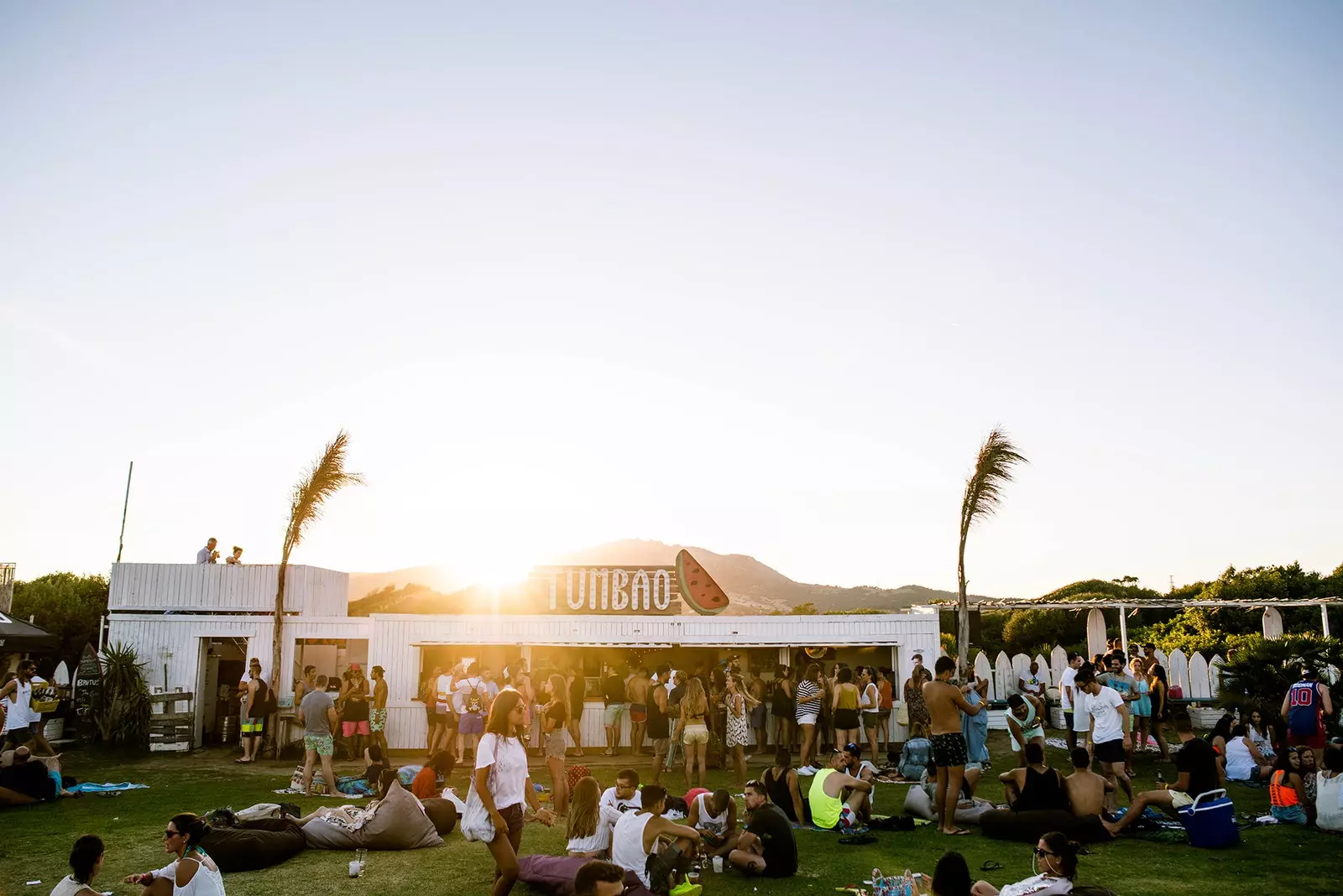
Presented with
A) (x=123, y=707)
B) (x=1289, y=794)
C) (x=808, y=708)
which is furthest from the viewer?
(x=123, y=707)

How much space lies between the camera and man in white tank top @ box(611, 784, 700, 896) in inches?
300

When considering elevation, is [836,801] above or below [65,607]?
below

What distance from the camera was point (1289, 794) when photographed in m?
10.3

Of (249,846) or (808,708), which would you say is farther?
(808,708)

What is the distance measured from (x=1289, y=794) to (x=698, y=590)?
10.3 metres

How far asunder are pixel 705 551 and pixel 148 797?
122443 mm

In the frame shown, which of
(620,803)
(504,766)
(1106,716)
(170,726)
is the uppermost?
(504,766)

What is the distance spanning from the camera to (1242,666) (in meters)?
15.4

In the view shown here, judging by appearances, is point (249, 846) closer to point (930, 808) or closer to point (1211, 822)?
point (930, 808)

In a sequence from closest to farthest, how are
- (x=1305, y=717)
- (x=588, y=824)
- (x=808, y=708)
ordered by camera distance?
(x=588, y=824)
(x=1305, y=717)
(x=808, y=708)

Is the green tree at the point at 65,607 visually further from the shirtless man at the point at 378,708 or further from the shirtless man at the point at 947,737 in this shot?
the shirtless man at the point at 947,737

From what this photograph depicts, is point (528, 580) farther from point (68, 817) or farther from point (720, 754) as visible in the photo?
point (68, 817)

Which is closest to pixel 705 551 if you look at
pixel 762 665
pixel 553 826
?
pixel 762 665

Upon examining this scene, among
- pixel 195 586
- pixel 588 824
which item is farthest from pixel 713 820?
pixel 195 586
